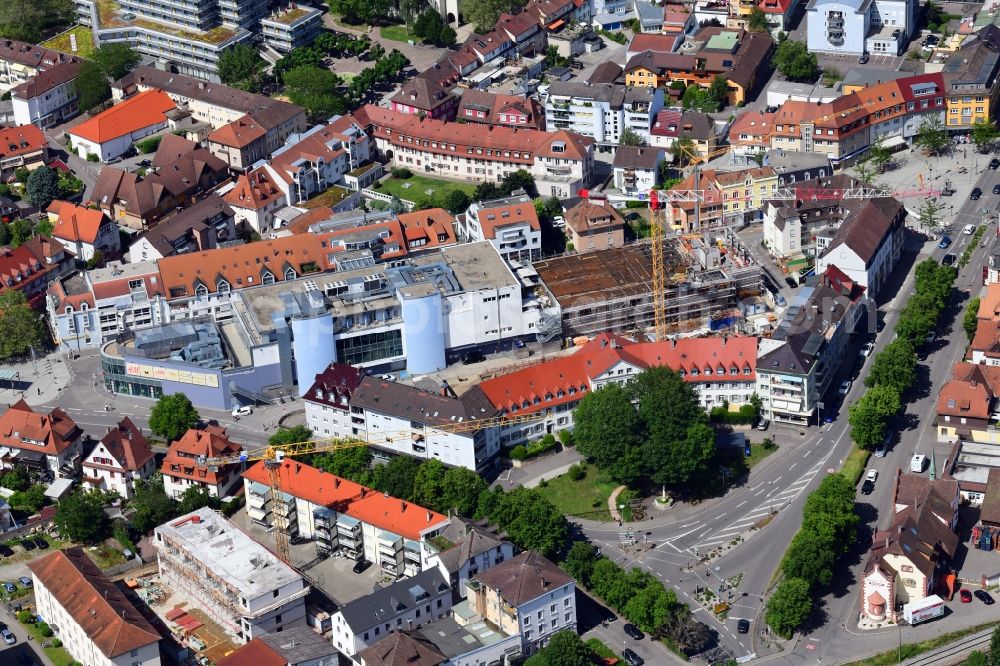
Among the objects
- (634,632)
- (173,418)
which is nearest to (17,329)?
(173,418)

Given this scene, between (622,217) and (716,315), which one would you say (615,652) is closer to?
(716,315)

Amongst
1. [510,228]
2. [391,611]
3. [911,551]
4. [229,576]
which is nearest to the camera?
[391,611]

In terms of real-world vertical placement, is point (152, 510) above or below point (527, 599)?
above

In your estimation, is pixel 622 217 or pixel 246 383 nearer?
pixel 246 383

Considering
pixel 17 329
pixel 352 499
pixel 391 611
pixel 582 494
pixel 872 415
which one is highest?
pixel 17 329

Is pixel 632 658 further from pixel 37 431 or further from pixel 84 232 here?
pixel 84 232

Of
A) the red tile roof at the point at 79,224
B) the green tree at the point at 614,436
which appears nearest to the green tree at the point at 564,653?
the green tree at the point at 614,436

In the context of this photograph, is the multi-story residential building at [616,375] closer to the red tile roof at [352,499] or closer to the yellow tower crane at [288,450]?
the yellow tower crane at [288,450]

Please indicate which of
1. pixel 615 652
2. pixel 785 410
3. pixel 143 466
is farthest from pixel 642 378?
pixel 143 466
